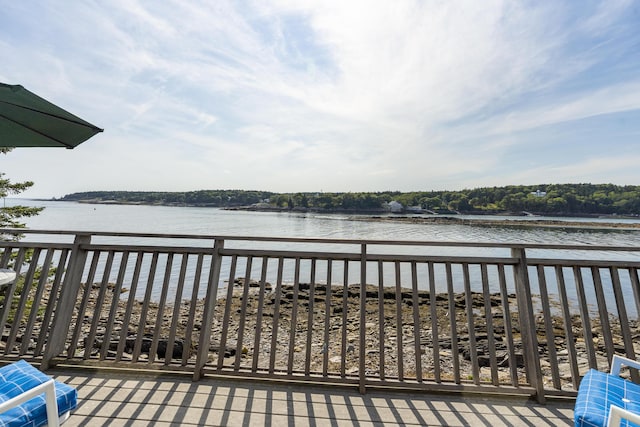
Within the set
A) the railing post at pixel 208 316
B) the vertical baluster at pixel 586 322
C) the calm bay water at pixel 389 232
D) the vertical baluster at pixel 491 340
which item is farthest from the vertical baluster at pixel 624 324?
the calm bay water at pixel 389 232

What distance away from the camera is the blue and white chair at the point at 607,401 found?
3.88ft

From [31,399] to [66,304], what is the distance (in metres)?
1.68

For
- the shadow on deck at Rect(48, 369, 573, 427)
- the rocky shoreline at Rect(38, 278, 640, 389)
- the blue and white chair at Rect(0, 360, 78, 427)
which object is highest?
the blue and white chair at Rect(0, 360, 78, 427)

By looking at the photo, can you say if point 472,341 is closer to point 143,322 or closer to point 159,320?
point 159,320

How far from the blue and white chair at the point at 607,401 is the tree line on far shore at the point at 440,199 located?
141 feet

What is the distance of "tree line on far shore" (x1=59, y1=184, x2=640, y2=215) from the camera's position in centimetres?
3450

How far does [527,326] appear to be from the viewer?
2342 millimetres

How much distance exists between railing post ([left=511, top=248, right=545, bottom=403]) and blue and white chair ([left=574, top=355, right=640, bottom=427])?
1.70 ft

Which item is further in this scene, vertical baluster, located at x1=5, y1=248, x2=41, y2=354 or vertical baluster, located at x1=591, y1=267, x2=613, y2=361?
vertical baluster, located at x1=5, y1=248, x2=41, y2=354

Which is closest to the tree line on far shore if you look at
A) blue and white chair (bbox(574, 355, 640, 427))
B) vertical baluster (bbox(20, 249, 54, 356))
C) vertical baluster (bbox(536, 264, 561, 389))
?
vertical baluster (bbox(536, 264, 561, 389))

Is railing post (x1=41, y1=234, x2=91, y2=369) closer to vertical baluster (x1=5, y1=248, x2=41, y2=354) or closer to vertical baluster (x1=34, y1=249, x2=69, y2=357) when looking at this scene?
vertical baluster (x1=34, y1=249, x2=69, y2=357)

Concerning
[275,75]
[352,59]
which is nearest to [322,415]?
[352,59]

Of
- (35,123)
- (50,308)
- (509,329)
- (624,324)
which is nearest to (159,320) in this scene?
(50,308)

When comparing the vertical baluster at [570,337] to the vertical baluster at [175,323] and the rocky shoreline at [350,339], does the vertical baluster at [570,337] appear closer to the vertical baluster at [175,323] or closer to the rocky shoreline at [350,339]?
the rocky shoreline at [350,339]
